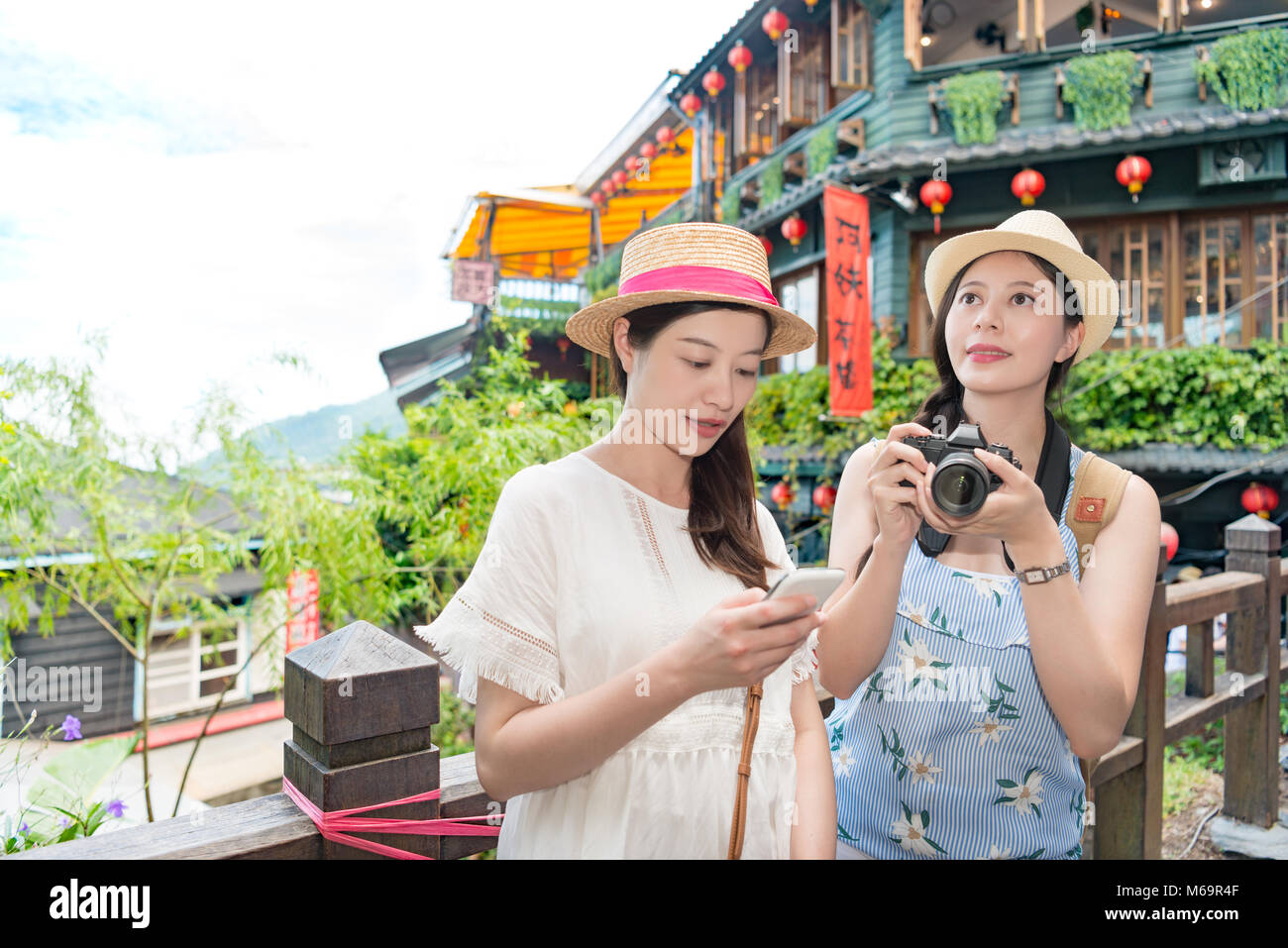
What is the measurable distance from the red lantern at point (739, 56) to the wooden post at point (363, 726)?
11.3 metres

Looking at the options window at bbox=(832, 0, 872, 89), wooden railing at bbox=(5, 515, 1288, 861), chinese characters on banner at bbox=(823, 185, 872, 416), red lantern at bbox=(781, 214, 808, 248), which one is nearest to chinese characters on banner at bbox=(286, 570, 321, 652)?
wooden railing at bbox=(5, 515, 1288, 861)

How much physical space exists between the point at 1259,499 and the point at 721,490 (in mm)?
8055

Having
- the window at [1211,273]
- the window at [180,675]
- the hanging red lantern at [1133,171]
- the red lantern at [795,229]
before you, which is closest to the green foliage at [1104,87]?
the hanging red lantern at [1133,171]

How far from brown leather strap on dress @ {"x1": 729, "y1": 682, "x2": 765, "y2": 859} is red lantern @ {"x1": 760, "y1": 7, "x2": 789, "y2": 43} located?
10.6 metres

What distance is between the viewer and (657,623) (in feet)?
3.74

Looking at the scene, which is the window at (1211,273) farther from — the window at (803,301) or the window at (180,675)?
the window at (180,675)

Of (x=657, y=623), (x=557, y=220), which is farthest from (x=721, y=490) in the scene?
(x=557, y=220)

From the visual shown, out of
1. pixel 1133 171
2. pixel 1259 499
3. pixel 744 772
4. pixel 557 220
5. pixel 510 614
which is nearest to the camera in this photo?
pixel 510 614

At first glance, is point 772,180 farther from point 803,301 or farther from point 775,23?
point 775,23

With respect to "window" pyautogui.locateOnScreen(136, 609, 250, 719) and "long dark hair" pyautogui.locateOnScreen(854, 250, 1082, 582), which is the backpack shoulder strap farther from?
"window" pyautogui.locateOnScreen(136, 609, 250, 719)

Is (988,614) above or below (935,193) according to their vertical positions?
below

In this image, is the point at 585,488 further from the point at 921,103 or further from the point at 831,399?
the point at 921,103

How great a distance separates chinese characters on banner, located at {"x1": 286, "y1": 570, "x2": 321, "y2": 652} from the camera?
5355mm
